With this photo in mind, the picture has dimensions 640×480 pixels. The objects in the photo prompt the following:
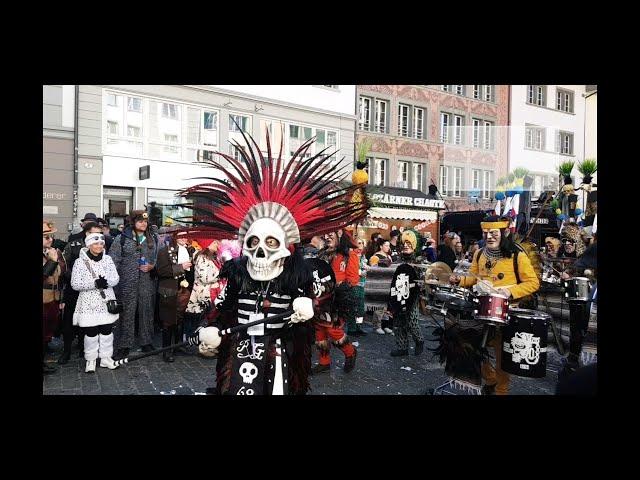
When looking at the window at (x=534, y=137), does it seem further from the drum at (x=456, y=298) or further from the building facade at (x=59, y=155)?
the drum at (x=456, y=298)

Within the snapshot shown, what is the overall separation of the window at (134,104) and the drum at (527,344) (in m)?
10.8

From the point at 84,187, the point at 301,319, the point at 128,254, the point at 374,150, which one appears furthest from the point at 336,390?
the point at 374,150

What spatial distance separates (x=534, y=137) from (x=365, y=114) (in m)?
7.20

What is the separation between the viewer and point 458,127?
2000 centimetres

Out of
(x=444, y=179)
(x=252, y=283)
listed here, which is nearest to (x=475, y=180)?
(x=444, y=179)

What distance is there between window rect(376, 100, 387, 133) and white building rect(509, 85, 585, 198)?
16.0 feet

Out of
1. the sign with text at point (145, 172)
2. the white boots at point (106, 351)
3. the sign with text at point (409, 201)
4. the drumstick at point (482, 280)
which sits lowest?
the white boots at point (106, 351)

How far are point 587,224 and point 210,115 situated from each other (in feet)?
31.6

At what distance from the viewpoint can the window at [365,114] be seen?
17636 millimetres

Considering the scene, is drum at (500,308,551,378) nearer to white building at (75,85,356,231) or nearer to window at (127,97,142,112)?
white building at (75,85,356,231)

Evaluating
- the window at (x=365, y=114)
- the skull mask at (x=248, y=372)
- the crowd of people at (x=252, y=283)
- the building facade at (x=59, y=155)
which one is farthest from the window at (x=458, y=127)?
the skull mask at (x=248, y=372)

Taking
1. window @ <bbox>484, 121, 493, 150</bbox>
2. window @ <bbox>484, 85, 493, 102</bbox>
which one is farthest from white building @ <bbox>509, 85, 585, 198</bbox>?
window @ <bbox>484, 85, 493, 102</bbox>

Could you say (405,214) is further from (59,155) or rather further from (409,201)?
(59,155)
